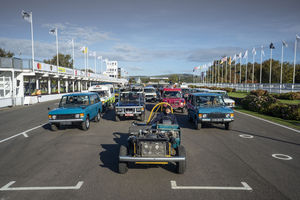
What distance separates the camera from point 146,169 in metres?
5.96

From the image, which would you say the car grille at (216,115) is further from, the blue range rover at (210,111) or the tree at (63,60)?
the tree at (63,60)

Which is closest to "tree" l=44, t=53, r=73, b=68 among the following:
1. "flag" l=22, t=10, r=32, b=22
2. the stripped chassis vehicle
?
"flag" l=22, t=10, r=32, b=22

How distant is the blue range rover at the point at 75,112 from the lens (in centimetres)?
1034

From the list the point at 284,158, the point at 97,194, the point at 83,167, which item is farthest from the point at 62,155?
the point at 284,158

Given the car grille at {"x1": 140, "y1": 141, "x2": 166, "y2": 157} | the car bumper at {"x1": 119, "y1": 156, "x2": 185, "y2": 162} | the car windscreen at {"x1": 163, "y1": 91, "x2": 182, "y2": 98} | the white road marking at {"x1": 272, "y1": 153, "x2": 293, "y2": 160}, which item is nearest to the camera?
the car bumper at {"x1": 119, "y1": 156, "x2": 185, "y2": 162}

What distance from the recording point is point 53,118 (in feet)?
34.0

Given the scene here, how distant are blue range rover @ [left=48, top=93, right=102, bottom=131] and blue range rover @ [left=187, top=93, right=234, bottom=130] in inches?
212

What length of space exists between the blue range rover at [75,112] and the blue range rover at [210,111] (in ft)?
17.7

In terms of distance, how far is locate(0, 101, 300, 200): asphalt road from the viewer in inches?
183

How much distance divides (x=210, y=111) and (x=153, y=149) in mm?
5708

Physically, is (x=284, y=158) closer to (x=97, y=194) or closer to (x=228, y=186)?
(x=228, y=186)

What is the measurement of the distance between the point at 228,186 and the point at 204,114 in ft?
18.5

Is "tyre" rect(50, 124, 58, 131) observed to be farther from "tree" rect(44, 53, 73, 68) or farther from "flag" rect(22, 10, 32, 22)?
"tree" rect(44, 53, 73, 68)

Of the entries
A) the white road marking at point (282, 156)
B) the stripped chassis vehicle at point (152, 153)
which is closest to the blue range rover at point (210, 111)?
the white road marking at point (282, 156)
